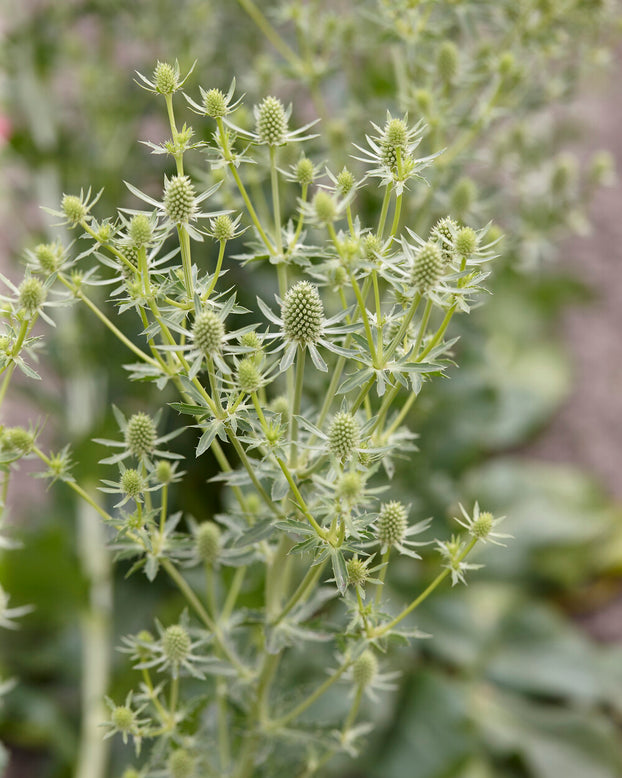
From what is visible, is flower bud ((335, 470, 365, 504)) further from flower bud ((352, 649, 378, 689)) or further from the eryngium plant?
flower bud ((352, 649, 378, 689))

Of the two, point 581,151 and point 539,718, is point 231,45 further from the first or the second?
point 539,718

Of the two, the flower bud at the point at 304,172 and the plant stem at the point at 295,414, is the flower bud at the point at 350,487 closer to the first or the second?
the plant stem at the point at 295,414

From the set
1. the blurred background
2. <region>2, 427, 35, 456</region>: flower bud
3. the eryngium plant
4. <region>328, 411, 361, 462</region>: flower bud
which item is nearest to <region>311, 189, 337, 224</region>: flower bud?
the eryngium plant

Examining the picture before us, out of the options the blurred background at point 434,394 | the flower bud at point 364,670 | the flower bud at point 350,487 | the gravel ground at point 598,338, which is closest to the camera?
the flower bud at point 350,487

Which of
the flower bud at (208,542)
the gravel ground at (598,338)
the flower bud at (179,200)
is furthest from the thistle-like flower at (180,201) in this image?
the gravel ground at (598,338)

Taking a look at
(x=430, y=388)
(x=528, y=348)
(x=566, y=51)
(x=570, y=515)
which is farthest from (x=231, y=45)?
(x=570, y=515)

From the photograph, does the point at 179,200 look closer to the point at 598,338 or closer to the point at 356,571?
the point at 356,571

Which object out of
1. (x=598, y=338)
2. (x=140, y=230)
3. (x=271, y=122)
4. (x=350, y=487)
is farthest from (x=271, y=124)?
(x=598, y=338)
